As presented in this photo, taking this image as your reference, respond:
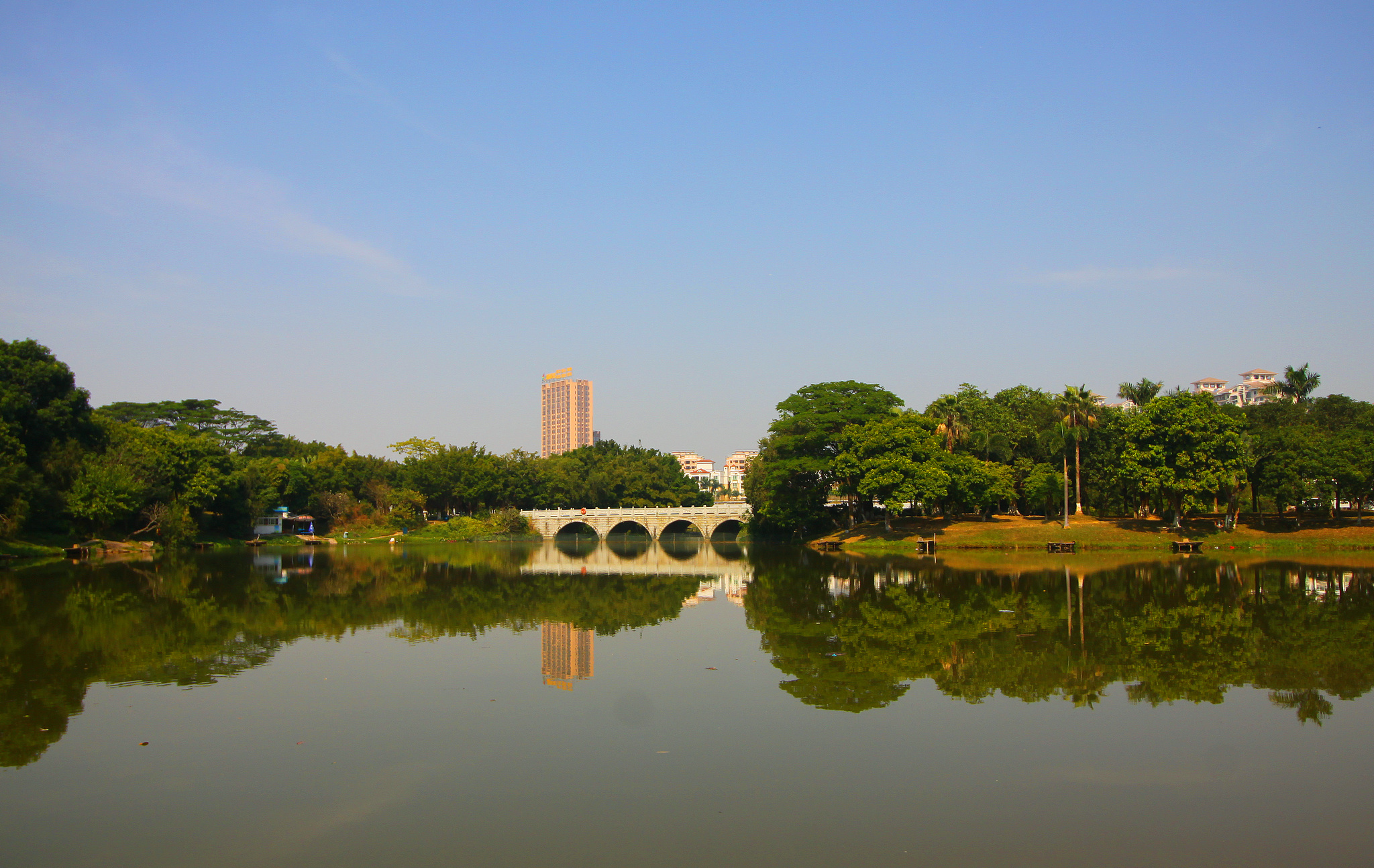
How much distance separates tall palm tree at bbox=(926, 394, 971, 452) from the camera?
180ft

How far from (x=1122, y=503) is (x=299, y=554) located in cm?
5254

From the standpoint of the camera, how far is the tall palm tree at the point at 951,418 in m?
54.9

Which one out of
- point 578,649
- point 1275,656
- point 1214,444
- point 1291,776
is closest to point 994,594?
point 1275,656

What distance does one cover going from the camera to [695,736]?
450 inches

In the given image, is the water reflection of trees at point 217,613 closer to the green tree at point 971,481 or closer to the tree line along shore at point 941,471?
the tree line along shore at point 941,471

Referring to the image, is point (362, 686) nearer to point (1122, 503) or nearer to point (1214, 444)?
point (1214, 444)

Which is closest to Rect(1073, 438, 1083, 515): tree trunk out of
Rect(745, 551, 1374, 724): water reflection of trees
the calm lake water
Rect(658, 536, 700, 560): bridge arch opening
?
Rect(745, 551, 1374, 724): water reflection of trees

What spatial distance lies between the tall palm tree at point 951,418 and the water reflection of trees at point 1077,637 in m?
22.8

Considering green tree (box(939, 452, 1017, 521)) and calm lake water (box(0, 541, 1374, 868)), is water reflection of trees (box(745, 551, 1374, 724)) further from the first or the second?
green tree (box(939, 452, 1017, 521))

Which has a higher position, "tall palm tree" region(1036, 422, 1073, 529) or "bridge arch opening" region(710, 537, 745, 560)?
"tall palm tree" region(1036, 422, 1073, 529)

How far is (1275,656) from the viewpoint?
1634cm

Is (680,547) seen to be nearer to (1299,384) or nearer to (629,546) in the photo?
(629,546)

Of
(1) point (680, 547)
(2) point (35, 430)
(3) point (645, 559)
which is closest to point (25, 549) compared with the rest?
(2) point (35, 430)

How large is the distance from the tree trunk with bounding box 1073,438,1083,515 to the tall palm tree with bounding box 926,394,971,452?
21.6 ft
